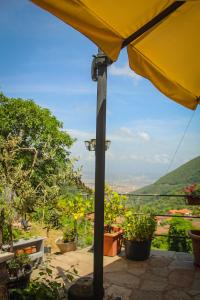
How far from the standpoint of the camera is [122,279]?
367 cm

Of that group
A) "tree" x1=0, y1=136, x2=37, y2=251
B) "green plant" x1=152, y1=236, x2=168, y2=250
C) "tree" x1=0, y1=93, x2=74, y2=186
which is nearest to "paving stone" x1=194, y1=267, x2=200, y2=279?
"tree" x1=0, y1=136, x2=37, y2=251

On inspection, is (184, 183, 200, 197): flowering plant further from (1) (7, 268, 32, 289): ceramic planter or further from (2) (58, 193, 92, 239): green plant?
(1) (7, 268, 32, 289): ceramic planter

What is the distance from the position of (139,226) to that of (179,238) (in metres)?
2.84

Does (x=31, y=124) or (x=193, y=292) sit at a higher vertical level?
(x=31, y=124)

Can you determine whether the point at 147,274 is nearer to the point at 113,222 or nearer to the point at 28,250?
the point at 113,222

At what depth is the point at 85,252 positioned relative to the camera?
15.9ft

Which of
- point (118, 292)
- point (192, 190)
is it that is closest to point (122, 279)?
point (118, 292)

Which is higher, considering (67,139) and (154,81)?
(67,139)

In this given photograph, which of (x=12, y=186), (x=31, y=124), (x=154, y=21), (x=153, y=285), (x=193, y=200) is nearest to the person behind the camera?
(x=154, y=21)

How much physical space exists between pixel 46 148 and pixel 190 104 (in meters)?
1.81

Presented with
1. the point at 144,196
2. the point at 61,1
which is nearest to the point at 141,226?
the point at 144,196

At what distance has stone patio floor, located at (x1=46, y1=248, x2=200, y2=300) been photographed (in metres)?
→ 3.26

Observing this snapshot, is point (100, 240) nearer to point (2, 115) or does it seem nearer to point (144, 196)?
point (144, 196)

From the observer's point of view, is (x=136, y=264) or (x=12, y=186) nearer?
(x=12, y=186)
